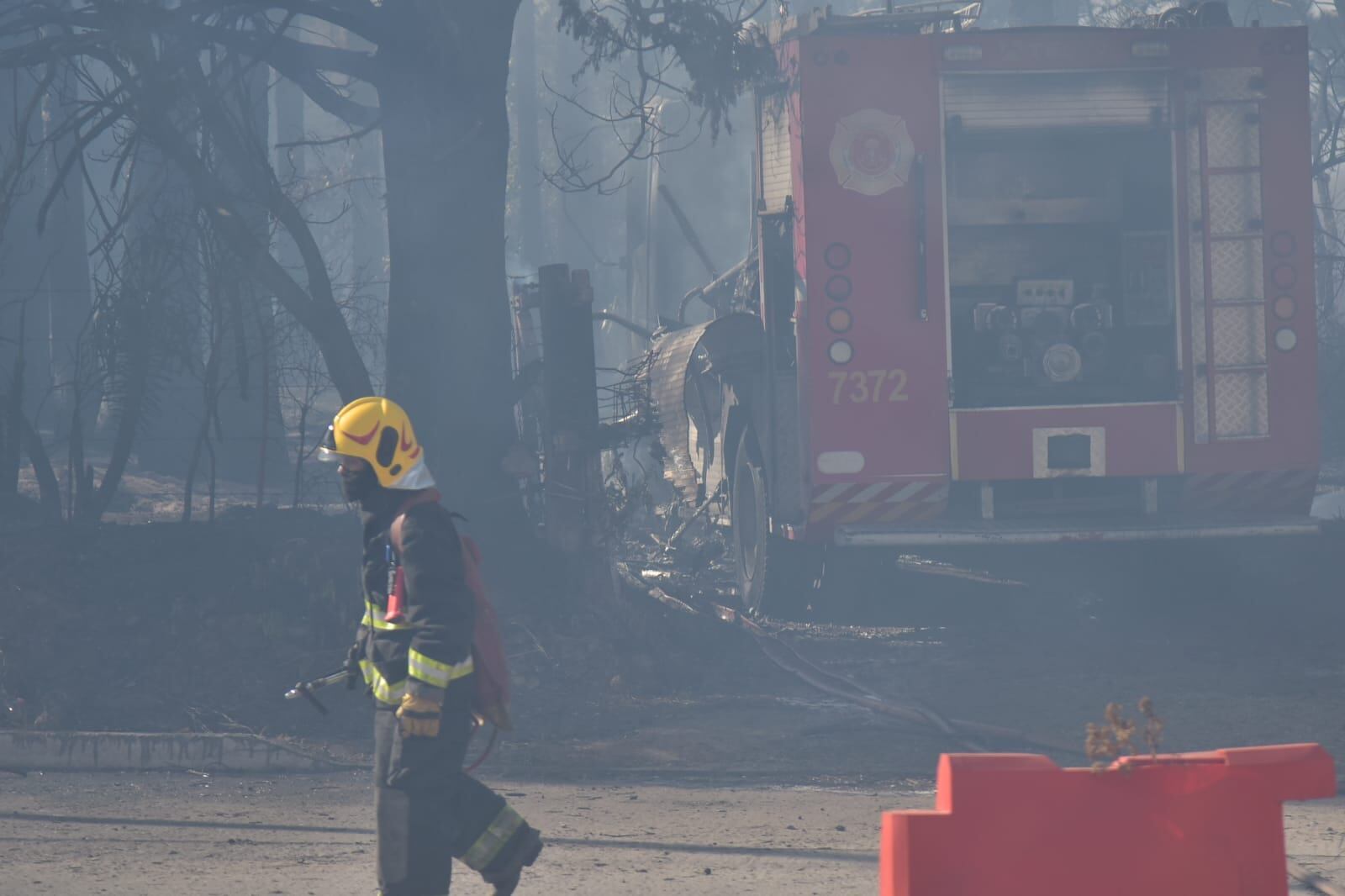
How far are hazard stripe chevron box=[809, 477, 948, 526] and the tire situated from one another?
3.13ft

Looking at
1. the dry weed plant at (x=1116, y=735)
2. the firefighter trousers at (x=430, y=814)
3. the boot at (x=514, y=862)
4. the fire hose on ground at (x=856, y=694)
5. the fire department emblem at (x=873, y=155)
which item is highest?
the fire department emblem at (x=873, y=155)

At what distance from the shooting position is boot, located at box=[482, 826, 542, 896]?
4.51 metres

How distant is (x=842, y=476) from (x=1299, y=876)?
4.32 meters

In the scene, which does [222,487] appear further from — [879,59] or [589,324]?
[879,59]

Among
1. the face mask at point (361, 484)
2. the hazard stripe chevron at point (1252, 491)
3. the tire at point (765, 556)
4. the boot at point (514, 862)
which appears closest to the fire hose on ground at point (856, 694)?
the tire at point (765, 556)

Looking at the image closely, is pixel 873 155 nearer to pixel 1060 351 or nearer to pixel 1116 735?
pixel 1060 351

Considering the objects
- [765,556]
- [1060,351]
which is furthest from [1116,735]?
[765,556]

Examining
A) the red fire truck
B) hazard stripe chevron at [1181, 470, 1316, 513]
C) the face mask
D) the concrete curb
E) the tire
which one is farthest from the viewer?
the tire

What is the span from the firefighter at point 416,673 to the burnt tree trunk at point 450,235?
512 centimetres

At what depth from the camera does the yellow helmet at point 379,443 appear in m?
4.50

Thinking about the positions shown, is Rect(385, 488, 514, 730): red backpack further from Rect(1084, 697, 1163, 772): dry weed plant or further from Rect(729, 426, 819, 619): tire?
Rect(729, 426, 819, 619): tire

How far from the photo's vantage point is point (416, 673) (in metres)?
4.27

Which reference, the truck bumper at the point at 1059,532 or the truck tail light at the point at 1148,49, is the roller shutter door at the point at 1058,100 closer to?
the truck tail light at the point at 1148,49

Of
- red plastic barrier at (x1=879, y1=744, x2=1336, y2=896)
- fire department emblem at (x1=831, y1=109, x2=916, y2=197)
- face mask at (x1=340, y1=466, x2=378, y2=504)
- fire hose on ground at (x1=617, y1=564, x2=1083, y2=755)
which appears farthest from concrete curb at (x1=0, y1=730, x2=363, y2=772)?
fire department emblem at (x1=831, y1=109, x2=916, y2=197)
